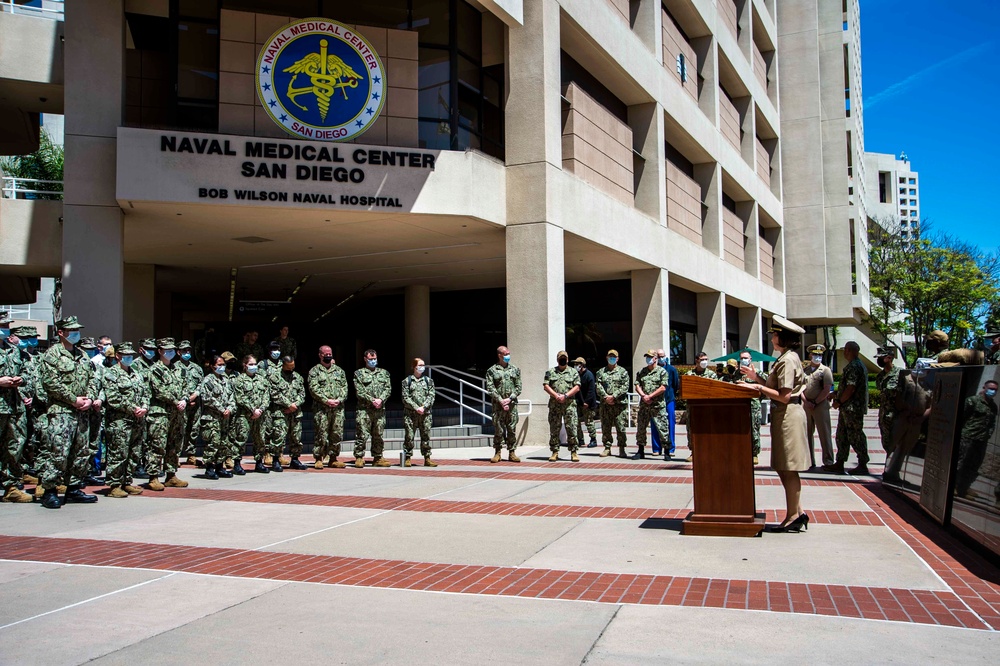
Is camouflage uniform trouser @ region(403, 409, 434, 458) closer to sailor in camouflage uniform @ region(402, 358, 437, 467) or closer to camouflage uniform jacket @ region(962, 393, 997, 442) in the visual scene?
sailor in camouflage uniform @ region(402, 358, 437, 467)

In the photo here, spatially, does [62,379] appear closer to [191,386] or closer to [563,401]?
[191,386]

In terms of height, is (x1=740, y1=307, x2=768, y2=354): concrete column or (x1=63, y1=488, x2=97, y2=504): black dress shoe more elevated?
(x1=740, y1=307, x2=768, y2=354): concrete column

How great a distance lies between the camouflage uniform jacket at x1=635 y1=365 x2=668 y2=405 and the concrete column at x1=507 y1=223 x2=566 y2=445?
11.1 feet

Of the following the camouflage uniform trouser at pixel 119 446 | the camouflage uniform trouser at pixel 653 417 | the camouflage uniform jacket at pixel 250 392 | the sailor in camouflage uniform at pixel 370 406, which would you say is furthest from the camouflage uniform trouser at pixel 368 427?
the camouflage uniform trouser at pixel 653 417

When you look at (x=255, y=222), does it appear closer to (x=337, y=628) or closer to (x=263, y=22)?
(x=263, y=22)

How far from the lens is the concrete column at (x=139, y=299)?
21.9 metres

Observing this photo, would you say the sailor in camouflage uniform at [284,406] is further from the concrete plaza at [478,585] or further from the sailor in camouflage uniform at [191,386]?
the concrete plaza at [478,585]

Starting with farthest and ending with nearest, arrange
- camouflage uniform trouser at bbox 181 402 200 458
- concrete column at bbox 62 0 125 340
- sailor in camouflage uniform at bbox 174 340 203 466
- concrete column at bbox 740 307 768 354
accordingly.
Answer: concrete column at bbox 740 307 768 354 → concrete column at bbox 62 0 125 340 → camouflage uniform trouser at bbox 181 402 200 458 → sailor in camouflage uniform at bbox 174 340 203 466

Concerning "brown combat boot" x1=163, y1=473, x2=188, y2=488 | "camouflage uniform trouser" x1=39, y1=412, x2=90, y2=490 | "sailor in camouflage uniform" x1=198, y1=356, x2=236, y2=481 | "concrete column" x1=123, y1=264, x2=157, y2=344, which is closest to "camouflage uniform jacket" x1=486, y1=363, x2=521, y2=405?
"sailor in camouflage uniform" x1=198, y1=356, x2=236, y2=481

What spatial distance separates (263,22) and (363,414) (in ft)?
28.5

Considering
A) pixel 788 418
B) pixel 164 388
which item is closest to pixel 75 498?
pixel 164 388

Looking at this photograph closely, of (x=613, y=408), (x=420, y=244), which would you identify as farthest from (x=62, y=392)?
(x=420, y=244)

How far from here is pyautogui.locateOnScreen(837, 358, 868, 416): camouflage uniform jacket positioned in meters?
12.3

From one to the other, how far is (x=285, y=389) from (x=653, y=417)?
6.62 m
